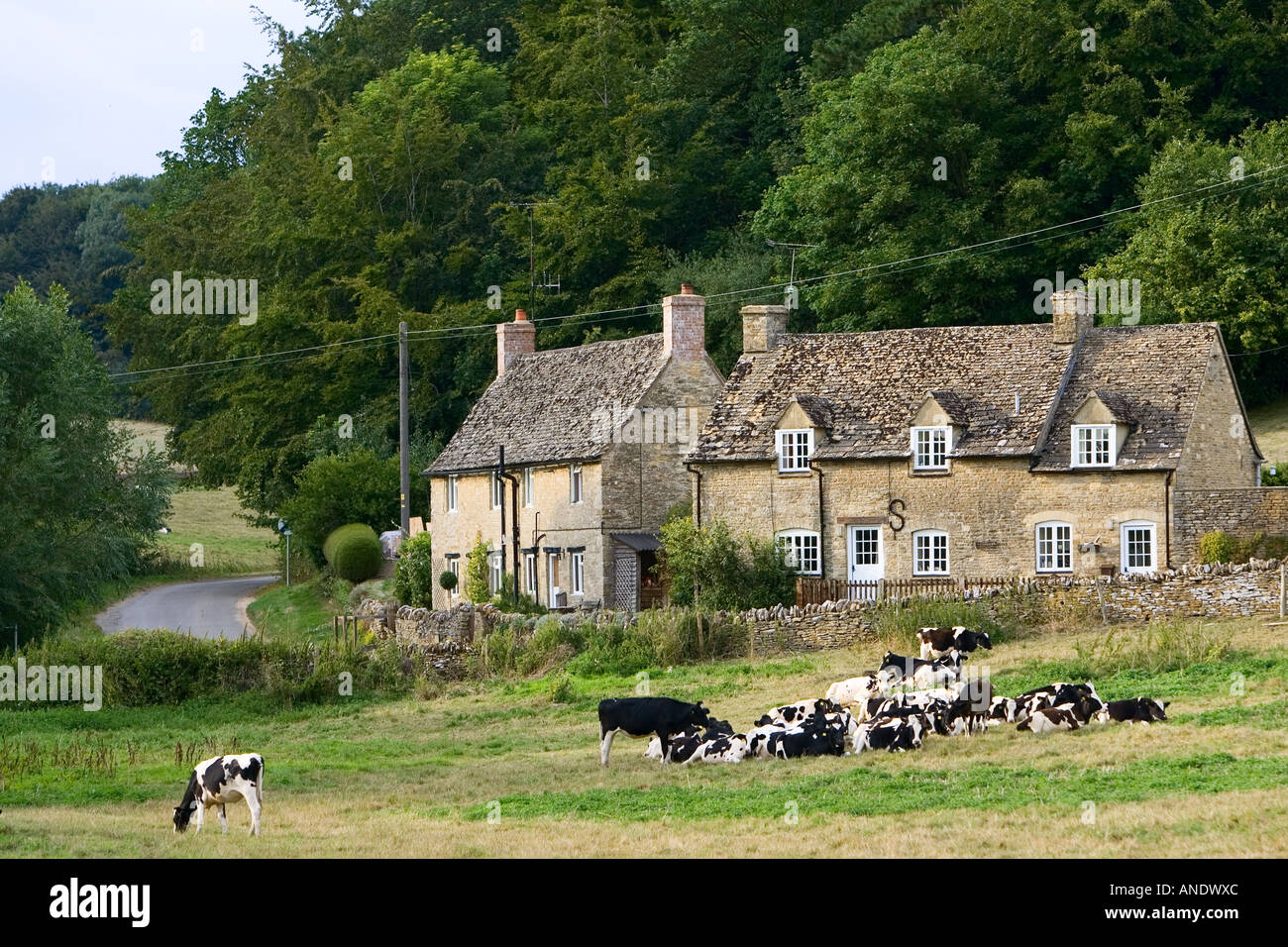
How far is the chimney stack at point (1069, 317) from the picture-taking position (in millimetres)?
46375

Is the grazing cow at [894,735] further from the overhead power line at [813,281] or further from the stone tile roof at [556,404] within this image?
the overhead power line at [813,281]

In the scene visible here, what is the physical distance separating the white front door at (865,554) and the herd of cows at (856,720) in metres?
19.6

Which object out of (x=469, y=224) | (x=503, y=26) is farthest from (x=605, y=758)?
(x=503, y=26)

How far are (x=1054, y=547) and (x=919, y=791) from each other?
24.8 metres

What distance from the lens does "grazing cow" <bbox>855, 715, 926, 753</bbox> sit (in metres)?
23.8

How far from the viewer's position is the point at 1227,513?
41844mm

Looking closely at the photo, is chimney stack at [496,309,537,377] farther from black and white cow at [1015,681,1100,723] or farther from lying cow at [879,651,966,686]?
black and white cow at [1015,681,1100,723]

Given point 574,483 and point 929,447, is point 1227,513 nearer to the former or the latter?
point 929,447

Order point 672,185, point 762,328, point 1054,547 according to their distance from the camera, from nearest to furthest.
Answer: point 1054,547, point 762,328, point 672,185

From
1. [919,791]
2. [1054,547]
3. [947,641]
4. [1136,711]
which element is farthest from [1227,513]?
[919,791]

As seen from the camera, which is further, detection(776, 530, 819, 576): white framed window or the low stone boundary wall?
detection(776, 530, 819, 576): white framed window

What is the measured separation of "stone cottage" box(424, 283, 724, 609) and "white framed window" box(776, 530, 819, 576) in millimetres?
5495

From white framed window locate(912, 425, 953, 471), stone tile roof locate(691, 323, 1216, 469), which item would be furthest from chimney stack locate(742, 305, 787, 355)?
white framed window locate(912, 425, 953, 471)
